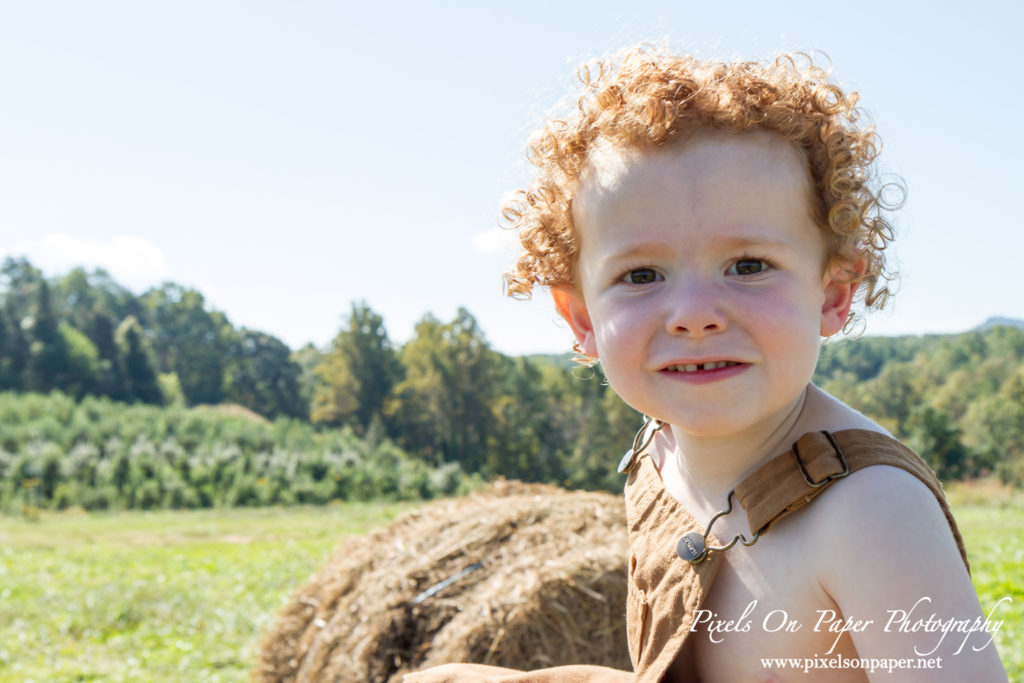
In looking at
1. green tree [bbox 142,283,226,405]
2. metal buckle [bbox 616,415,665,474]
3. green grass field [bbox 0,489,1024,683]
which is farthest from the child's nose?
green tree [bbox 142,283,226,405]

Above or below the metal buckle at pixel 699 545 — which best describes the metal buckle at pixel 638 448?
above

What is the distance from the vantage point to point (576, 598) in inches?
146

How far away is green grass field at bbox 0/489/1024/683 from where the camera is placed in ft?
20.4

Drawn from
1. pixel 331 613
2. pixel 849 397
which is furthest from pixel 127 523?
pixel 849 397

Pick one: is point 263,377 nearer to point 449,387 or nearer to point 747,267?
point 449,387

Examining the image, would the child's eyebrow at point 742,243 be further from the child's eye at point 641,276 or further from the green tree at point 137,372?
the green tree at point 137,372

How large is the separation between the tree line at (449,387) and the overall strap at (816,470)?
23280 millimetres

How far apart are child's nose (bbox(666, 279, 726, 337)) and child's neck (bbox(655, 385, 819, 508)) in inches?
10.7

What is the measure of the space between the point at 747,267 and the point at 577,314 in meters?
0.49

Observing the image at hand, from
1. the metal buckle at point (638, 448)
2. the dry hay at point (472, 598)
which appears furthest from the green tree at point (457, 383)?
the metal buckle at point (638, 448)

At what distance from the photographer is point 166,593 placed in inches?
324

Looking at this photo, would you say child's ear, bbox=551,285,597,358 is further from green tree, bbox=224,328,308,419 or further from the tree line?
green tree, bbox=224,328,308,419

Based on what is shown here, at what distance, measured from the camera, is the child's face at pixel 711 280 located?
1367 millimetres

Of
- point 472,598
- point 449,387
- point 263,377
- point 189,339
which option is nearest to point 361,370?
point 449,387
